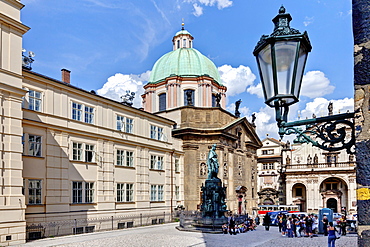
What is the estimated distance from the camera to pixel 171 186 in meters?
38.9

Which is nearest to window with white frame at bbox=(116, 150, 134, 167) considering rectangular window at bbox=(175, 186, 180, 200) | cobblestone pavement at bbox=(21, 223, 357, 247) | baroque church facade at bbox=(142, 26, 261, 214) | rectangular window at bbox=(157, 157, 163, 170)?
rectangular window at bbox=(157, 157, 163, 170)

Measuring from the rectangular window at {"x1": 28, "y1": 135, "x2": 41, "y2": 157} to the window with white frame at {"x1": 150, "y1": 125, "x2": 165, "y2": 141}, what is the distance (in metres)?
13.7

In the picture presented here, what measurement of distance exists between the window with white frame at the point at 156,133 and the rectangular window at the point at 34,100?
13558mm

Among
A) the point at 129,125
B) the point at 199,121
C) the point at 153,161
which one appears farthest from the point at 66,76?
the point at 199,121

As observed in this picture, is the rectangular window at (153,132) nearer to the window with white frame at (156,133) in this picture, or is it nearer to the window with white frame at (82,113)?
the window with white frame at (156,133)

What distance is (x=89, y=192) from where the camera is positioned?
28.4 meters

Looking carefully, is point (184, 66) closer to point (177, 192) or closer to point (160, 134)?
point (160, 134)

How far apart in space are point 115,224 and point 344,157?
146 ft

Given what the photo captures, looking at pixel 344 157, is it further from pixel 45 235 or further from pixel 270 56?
pixel 270 56

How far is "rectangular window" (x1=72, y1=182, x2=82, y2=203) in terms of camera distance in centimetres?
2705

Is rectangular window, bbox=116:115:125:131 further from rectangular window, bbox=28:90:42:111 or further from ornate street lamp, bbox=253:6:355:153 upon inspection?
ornate street lamp, bbox=253:6:355:153

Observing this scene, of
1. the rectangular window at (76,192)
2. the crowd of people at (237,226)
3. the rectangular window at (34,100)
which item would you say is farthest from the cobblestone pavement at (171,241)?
the rectangular window at (34,100)

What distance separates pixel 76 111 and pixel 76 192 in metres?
6.08

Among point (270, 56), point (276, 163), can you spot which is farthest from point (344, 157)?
point (270, 56)
